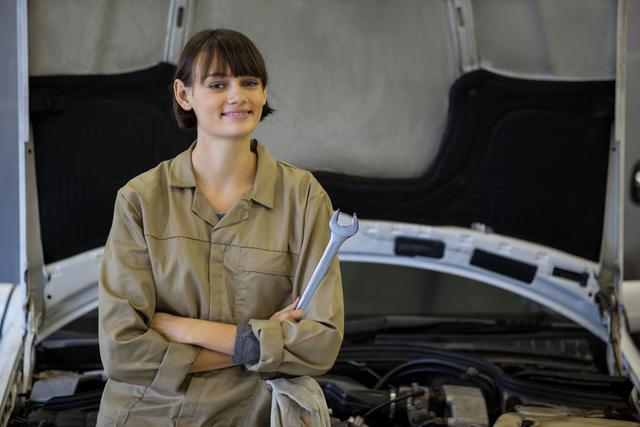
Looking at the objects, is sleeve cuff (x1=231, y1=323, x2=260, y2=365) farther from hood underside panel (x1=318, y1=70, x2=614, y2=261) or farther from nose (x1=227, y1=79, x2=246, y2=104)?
hood underside panel (x1=318, y1=70, x2=614, y2=261)

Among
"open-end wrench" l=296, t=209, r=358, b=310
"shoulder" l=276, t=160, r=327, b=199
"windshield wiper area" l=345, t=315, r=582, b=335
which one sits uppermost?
"shoulder" l=276, t=160, r=327, b=199

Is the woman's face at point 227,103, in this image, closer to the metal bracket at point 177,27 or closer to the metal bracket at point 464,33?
the metal bracket at point 177,27

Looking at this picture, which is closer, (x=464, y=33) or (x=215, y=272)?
(x=215, y=272)

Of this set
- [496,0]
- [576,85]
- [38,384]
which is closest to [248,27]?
[496,0]

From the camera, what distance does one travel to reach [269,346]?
1754mm

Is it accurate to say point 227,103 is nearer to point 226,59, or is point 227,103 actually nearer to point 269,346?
point 226,59

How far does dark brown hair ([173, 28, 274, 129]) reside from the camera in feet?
5.84

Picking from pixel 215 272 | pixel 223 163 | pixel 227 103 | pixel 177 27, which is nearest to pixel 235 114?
pixel 227 103

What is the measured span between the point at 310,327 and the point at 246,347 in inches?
5.4

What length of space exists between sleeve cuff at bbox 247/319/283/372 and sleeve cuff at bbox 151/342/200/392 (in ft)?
0.48

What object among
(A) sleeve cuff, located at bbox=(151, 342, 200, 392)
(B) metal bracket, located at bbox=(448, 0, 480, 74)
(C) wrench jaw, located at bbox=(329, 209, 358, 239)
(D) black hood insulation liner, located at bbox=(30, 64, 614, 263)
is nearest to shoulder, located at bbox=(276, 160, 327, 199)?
(C) wrench jaw, located at bbox=(329, 209, 358, 239)

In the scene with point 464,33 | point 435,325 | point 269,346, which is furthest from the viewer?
point 435,325

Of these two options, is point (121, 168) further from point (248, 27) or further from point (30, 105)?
point (248, 27)

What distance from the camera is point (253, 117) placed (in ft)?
5.96
